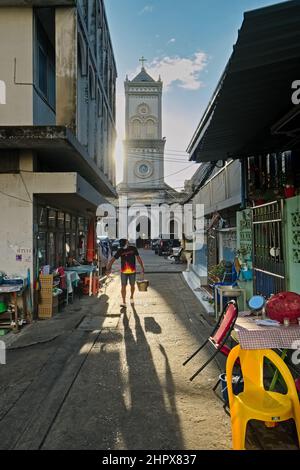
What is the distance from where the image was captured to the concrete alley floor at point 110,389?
121 inches

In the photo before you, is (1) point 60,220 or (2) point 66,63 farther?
(1) point 60,220

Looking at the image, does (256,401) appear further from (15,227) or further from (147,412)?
(15,227)

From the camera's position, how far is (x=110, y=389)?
4.07 metres

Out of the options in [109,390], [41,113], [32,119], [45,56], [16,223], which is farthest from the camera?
[45,56]

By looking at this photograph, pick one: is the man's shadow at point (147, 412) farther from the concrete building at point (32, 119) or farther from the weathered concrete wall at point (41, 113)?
the weathered concrete wall at point (41, 113)

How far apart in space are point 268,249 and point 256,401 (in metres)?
3.15

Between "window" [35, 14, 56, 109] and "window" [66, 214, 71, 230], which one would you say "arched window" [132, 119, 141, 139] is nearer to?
"window" [66, 214, 71, 230]

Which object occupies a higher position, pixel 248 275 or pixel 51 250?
pixel 51 250

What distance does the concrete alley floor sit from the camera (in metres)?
3.08

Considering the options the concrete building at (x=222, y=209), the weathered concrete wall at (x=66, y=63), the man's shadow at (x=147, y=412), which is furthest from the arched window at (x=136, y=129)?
the man's shadow at (x=147, y=412)

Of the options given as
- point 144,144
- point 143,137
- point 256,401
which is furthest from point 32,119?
point 143,137

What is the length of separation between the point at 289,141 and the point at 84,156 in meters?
5.13

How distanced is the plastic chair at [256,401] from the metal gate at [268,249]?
1959 mm

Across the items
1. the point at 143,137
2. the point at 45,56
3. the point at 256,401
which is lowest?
the point at 256,401
